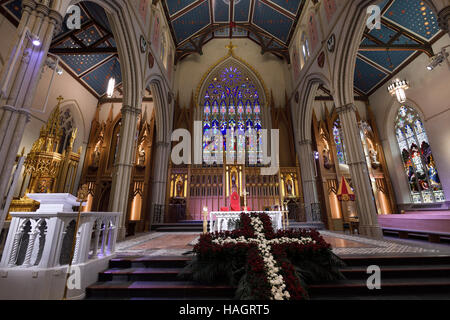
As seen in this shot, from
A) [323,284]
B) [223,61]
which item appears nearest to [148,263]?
[323,284]

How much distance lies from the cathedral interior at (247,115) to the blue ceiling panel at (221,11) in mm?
74

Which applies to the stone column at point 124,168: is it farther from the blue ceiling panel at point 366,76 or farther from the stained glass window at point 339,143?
the blue ceiling panel at point 366,76

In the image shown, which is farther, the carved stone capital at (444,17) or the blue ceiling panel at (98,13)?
the blue ceiling panel at (98,13)

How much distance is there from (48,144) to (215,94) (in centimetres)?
1011

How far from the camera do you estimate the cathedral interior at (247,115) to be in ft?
24.2

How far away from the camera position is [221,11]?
533 inches

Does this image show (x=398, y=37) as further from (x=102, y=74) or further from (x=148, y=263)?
(x=102, y=74)

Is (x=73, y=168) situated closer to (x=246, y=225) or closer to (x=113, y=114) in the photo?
(x=113, y=114)

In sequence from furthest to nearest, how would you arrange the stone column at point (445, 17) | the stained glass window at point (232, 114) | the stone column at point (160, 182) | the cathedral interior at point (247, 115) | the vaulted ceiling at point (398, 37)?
the stained glass window at point (232, 114)
the stone column at point (160, 182)
the vaulted ceiling at point (398, 37)
the cathedral interior at point (247, 115)
the stone column at point (445, 17)

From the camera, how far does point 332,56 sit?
27.3 feet

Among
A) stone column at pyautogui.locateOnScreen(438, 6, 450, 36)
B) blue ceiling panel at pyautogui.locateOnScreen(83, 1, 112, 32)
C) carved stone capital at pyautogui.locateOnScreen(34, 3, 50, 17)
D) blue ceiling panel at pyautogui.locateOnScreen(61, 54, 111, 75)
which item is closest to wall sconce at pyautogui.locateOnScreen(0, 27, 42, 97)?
carved stone capital at pyautogui.locateOnScreen(34, 3, 50, 17)

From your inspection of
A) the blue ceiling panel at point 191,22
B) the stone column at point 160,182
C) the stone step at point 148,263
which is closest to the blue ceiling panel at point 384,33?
the blue ceiling panel at point 191,22

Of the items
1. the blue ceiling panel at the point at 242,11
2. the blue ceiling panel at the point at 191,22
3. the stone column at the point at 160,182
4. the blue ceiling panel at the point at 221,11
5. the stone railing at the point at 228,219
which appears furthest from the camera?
the blue ceiling panel at the point at 242,11

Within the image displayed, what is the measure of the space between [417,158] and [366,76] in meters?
5.79
